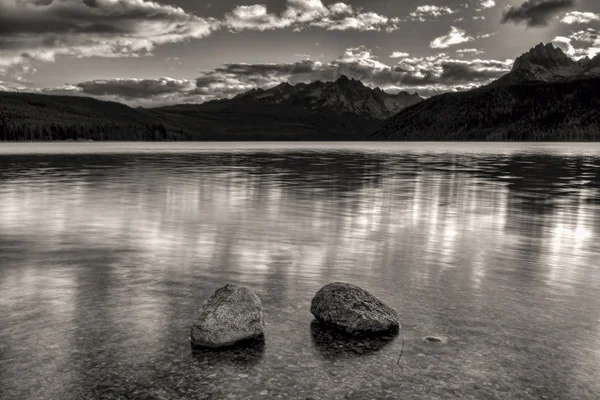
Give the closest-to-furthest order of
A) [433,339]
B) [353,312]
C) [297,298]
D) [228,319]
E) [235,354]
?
[235,354] < [228,319] < [433,339] < [353,312] < [297,298]

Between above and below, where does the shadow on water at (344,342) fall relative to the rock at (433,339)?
below

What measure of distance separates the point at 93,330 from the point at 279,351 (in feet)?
13.4

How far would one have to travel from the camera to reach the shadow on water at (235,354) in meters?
9.98

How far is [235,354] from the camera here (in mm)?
10336

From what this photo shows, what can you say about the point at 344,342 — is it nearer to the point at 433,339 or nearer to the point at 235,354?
the point at 433,339

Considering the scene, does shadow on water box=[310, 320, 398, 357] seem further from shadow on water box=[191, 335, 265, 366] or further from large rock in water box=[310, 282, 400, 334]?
shadow on water box=[191, 335, 265, 366]

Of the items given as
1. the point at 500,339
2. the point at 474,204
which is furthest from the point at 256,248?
the point at 474,204

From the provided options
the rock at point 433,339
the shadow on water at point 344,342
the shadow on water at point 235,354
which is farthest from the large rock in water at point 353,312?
the shadow on water at point 235,354

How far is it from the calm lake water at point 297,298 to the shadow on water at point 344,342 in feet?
0.17

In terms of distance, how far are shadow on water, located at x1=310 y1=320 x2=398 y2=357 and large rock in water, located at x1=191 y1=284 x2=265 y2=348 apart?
1.25 m

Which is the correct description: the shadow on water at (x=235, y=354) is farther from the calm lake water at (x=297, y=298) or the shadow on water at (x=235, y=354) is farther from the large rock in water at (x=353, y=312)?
the large rock in water at (x=353, y=312)

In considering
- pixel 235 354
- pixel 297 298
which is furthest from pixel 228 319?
pixel 297 298

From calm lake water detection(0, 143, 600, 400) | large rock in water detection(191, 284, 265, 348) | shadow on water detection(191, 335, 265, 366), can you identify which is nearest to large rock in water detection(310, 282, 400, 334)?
calm lake water detection(0, 143, 600, 400)

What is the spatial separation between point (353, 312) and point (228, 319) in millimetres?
2661
